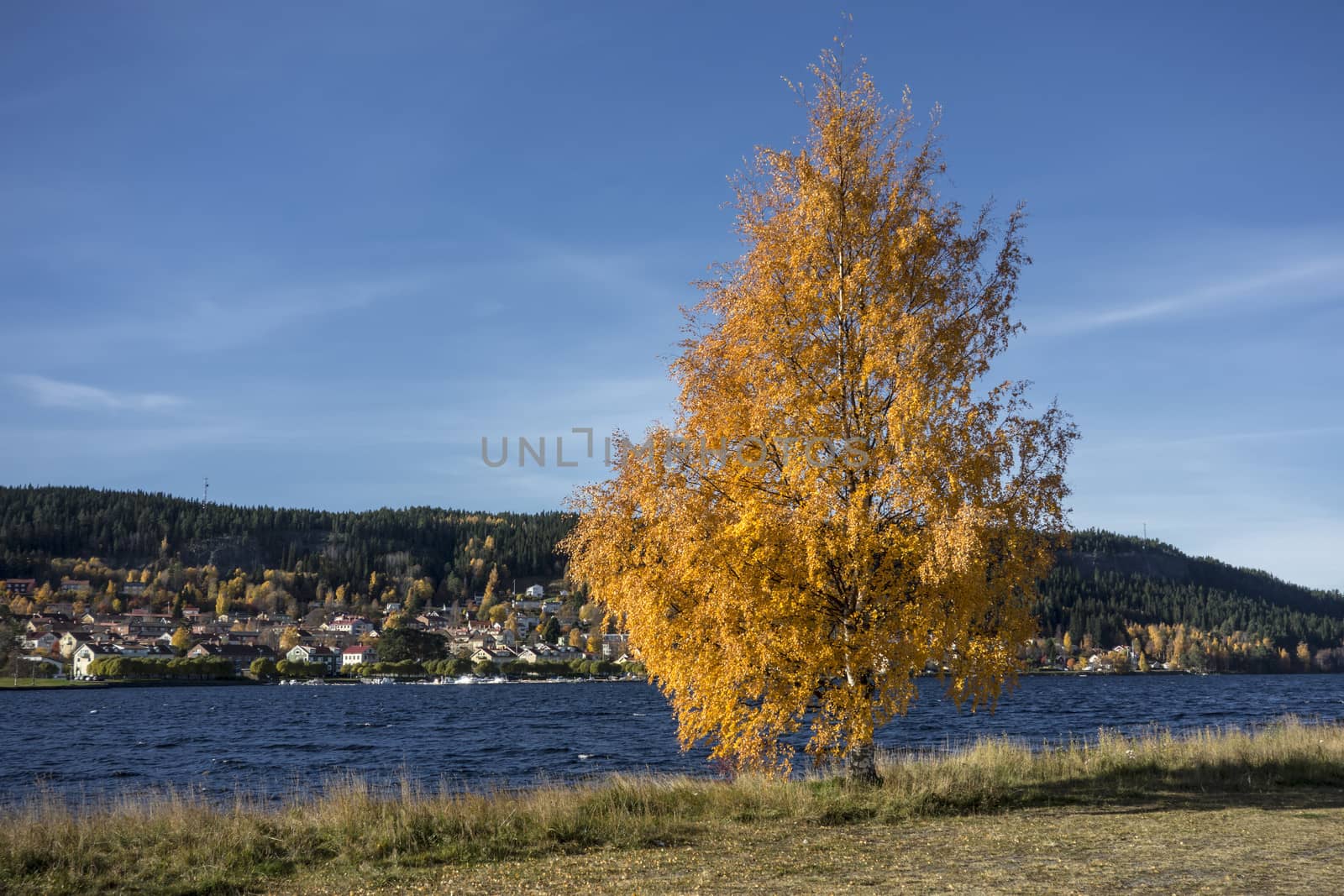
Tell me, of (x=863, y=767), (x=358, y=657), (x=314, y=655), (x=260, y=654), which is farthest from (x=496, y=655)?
(x=863, y=767)

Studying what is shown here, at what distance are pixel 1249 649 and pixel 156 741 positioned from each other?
649ft

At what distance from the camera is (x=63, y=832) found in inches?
519

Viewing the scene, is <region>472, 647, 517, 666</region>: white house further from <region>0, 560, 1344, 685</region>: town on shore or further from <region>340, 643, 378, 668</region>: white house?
<region>340, 643, 378, 668</region>: white house

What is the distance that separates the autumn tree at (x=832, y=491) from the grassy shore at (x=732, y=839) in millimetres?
1387

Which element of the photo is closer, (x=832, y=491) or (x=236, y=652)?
(x=832, y=491)

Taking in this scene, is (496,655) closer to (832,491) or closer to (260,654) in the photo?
(260,654)

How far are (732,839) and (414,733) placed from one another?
48.3 m

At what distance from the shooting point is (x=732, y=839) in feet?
44.0

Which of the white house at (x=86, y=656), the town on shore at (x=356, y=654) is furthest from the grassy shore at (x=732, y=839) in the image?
the white house at (x=86, y=656)

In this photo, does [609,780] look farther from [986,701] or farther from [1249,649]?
[1249,649]

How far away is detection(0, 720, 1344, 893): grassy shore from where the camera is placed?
11.0 metres

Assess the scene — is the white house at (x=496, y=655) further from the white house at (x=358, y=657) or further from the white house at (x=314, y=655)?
the white house at (x=314, y=655)

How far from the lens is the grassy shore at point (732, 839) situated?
10961 mm

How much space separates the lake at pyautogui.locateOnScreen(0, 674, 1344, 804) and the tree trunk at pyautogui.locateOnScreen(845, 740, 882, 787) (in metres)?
7.39
